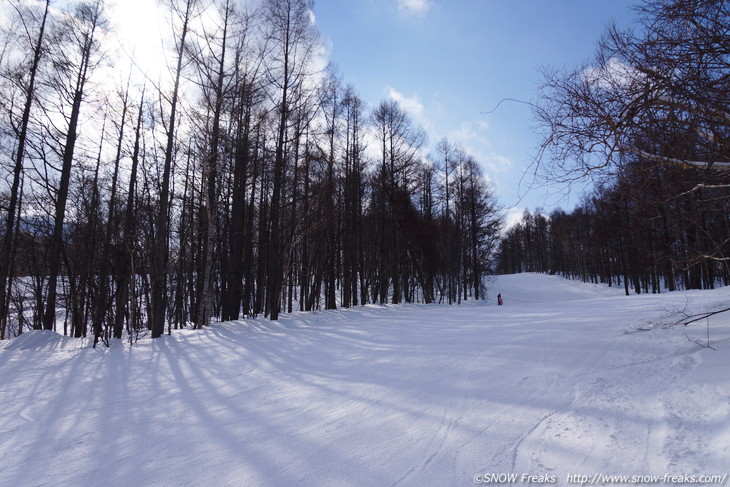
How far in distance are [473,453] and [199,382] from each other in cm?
398

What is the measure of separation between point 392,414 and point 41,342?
889 cm

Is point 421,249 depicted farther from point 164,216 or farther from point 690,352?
point 690,352

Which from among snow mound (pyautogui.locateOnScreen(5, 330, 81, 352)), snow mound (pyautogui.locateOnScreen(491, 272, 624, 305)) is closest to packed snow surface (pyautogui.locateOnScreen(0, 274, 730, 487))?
snow mound (pyautogui.locateOnScreen(5, 330, 81, 352))

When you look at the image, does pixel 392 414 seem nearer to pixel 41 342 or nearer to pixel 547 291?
pixel 41 342

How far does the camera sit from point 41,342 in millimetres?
7621

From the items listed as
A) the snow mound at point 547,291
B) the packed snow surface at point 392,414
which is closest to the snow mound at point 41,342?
the packed snow surface at point 392,414

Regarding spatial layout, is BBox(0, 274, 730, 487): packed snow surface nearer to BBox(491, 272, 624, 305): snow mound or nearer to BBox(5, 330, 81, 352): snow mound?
BBox(5, 330, 81, 352): snow mound

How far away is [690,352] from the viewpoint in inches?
158

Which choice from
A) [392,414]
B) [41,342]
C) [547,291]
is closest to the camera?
[392,414]

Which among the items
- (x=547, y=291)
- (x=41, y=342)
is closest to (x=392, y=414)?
(x=41, y=342)

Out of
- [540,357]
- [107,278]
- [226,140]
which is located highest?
[226,140]

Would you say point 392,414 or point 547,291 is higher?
point 392,414

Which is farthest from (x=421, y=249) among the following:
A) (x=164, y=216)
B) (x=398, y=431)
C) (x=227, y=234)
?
(x=398, y=431)

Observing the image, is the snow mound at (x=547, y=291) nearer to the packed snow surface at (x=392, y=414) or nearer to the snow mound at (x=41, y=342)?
the packed snow surface at (x=392, y=414)
